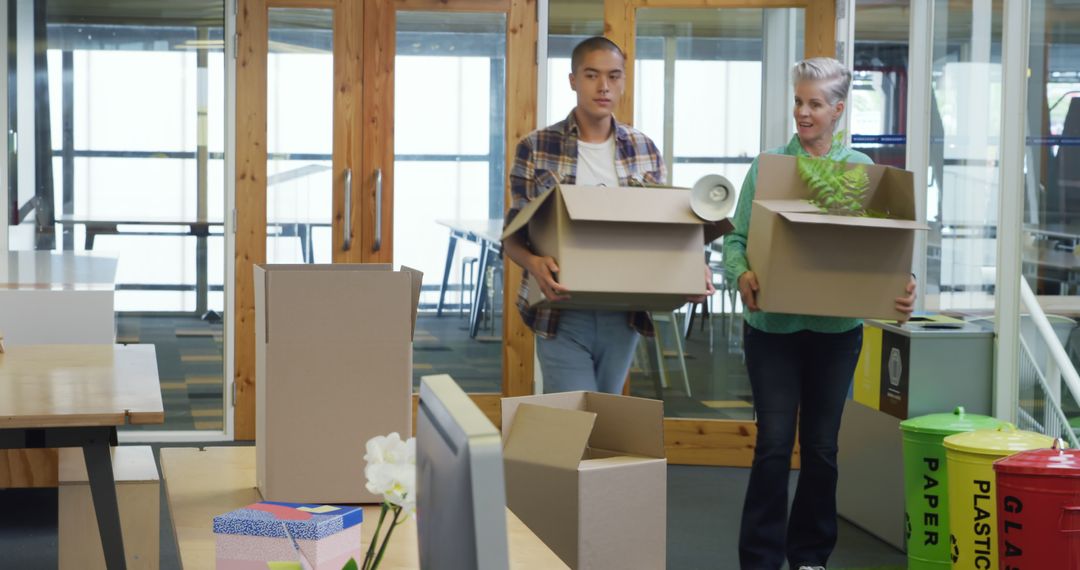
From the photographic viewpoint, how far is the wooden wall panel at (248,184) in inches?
188

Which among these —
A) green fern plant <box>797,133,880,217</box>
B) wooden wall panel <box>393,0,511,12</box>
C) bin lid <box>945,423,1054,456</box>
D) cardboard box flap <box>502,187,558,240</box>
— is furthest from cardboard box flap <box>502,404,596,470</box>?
wooden wall panel <box>393,0,511,12</box>

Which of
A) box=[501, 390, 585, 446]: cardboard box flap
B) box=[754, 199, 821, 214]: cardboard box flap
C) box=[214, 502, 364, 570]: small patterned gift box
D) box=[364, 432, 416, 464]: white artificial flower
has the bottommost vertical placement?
box=[501, 390, 585, 446]: cardboard box flap

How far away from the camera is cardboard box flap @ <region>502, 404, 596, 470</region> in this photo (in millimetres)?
2240

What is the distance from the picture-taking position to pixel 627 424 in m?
2.41

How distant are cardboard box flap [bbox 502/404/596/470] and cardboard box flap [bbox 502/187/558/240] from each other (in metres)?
0.36

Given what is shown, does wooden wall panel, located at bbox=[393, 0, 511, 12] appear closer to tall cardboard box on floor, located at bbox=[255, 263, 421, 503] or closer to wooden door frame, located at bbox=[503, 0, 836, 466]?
wooden door frame, located at bbox=[503, 0, 836, 466]

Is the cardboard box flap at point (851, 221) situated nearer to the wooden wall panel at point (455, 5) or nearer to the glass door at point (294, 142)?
the wooden wall panel at point (455, 5)

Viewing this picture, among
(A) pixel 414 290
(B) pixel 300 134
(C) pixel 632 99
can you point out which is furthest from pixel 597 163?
(B) pixel 300 134

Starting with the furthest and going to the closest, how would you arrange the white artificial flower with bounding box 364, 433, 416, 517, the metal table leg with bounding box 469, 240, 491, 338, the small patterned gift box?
the metal table leg with bounding box 469, 240, 491, 338 → the small patterned gift box → the white artificial flower with bounding box 364, 433, 416, 517

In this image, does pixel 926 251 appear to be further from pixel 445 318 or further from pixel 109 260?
pixel 109 260

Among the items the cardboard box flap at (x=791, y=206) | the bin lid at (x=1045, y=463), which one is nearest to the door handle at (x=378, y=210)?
the cardboard box flap at (x=791, y=206)

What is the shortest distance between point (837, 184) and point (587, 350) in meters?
0.65

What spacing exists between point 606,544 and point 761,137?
2836mm

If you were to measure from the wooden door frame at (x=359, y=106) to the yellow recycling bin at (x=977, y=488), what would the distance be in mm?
2168
